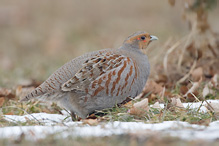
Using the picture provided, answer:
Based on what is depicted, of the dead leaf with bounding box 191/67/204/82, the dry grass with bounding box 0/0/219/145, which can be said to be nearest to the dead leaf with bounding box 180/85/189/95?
the dry grass with bounding box 0/0/219/145

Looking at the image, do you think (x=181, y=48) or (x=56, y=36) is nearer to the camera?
(x=181, y=48)

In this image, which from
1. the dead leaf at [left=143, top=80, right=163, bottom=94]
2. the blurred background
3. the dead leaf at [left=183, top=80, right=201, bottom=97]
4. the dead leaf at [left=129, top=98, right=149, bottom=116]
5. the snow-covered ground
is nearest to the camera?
the snow-covered ground

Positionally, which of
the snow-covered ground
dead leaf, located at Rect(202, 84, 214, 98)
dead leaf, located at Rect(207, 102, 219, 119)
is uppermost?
dead leaf, located at Rect(202, 84, 214, 98)

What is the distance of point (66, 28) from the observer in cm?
1277

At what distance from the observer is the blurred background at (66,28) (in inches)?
344

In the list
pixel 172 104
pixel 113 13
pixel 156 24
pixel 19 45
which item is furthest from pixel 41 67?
pixel 113 13

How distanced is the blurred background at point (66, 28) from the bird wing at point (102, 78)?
2.50 metres

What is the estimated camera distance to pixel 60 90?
4105mm

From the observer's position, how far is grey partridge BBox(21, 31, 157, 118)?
4023 millimetres

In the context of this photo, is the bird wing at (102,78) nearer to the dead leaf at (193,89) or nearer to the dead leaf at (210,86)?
the dead leaf at (193,89)

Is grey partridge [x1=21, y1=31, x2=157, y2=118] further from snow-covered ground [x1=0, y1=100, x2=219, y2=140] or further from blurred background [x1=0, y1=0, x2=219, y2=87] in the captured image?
blurred background [x1=0, y1=0, x2=219, y2=87]

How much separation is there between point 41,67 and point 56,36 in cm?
379

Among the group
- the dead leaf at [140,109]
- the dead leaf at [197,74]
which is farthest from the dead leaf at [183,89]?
the dead leaf at [140,109]

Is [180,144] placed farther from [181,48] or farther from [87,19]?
[87,19]
